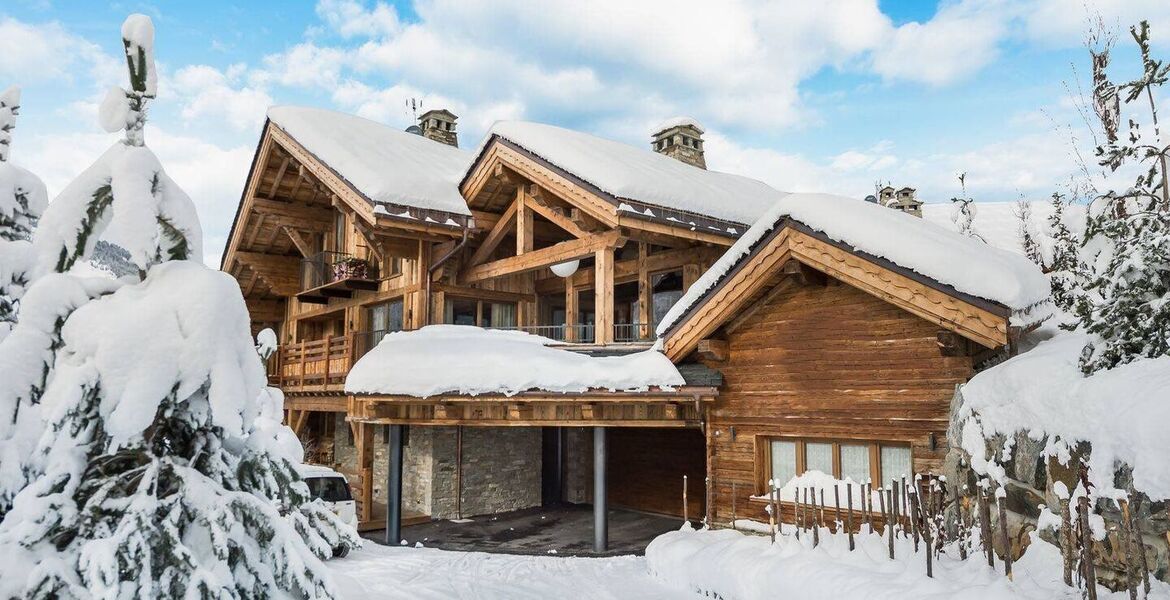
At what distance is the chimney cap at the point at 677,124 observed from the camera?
918 inches

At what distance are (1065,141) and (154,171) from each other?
20213 mm

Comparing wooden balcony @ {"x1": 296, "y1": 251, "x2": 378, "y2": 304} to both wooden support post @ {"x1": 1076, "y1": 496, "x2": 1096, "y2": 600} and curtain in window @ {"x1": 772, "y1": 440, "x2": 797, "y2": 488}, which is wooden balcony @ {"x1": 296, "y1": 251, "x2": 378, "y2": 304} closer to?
curtain in window @ {"x1": 772, "y1": 440, "x2": 797, "y2": 488}

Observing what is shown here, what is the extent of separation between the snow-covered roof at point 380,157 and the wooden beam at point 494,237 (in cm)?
92

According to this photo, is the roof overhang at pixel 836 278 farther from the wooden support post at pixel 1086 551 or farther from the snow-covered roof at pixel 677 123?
the snow-covered roof at pixel 677 123

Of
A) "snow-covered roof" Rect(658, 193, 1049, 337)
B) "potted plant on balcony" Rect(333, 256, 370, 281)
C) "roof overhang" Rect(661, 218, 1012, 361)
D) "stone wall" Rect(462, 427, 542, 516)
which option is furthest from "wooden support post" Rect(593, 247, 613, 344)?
"potted plant on balcony" Rect(333, 256, 370, 281)

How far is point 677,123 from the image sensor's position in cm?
2328

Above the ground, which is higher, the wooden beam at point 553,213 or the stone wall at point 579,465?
the wooden beam at point 553,213

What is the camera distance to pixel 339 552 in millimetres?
11609

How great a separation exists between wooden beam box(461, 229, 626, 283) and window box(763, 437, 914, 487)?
5.06m

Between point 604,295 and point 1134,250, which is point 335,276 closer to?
point 604,295

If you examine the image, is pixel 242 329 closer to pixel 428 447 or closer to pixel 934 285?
pixel 934 285

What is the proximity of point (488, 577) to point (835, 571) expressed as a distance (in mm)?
5197

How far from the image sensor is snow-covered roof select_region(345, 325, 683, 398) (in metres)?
11.9

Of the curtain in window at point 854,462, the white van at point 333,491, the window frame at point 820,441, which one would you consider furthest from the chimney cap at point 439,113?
the curtain in window at point 854,462
